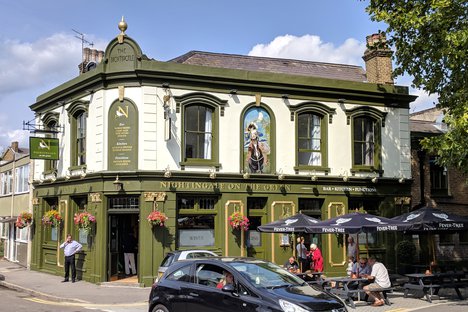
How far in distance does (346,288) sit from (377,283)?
3.20 feet

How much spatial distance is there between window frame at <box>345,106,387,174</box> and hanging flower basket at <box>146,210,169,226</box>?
819 cm

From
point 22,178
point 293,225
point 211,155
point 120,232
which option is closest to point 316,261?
point 293,225

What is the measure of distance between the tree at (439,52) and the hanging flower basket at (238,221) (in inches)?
278

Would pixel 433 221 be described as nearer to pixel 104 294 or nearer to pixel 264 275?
pixel 264 275

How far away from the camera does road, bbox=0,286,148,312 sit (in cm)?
1432

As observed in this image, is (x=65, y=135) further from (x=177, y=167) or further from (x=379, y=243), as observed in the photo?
(x=379, y=243)

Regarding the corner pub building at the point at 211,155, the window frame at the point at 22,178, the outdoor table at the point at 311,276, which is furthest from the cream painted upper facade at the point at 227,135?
the window frame at the point at 22,178

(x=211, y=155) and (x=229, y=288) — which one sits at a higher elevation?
(x=211, y=155)

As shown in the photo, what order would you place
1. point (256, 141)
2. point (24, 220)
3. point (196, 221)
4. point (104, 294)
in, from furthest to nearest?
1. point (24, 220)
2. point (256, 141)
3. point (196, 221)
4. point (104, 294)

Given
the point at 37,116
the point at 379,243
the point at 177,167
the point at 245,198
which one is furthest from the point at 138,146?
the point at 379,243

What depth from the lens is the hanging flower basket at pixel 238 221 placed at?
65.2ft

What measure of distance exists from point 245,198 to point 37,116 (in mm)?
11421

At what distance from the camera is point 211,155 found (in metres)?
20.5

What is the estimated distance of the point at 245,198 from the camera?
2059cm
